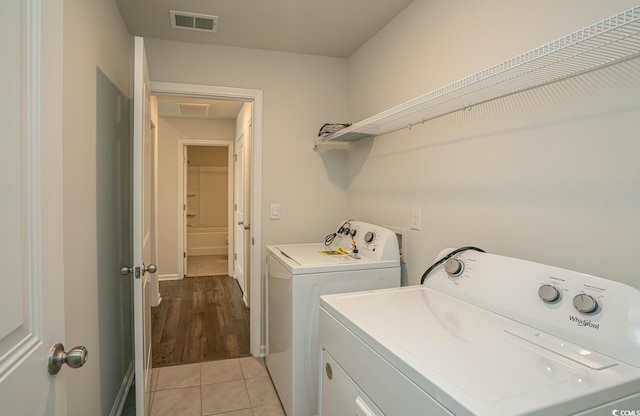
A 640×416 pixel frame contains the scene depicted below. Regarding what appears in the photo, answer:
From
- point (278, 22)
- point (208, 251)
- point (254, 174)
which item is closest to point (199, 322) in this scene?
point (254, 174)

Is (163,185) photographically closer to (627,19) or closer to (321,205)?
(321,205)

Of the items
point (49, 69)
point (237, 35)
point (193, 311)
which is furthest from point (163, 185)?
point (49, 69)

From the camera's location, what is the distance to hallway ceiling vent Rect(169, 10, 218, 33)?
85.0 inches

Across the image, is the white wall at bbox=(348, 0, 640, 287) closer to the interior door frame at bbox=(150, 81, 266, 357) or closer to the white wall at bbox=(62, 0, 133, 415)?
the interior door frame at bbox=(150, 81, 266, 357)

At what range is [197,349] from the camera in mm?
2916

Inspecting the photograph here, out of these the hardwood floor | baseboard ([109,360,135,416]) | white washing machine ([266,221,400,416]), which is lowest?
the hardwood floor

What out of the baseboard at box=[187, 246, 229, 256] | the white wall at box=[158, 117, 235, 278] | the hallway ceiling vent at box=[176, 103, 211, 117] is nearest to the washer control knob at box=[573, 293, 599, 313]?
the hallway ceiling vent at box=[176, 103, 211, 117]

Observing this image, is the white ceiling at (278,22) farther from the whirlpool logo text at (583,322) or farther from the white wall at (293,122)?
the whirlpool logo text at (583,322)

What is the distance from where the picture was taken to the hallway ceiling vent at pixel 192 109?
4241mm

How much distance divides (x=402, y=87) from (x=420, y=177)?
0.59m

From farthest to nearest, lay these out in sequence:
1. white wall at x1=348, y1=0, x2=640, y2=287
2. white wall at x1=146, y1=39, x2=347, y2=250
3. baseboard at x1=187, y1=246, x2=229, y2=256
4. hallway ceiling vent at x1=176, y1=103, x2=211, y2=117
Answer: baseboard at x1=187, y1=246, x2=229, y2=256
hallway ceiling vent at x1=176, y1=103, x2=211, y2=117
white wall at x1=146, y1=39, x2=347, y2=250
white wall at x1=348, y1=0, x2=640, y2=287

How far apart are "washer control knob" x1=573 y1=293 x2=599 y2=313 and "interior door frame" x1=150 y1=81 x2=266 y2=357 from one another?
211 centimetres

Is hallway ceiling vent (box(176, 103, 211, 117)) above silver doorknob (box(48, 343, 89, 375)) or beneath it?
above

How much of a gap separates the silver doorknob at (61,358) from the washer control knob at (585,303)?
1.27 m
